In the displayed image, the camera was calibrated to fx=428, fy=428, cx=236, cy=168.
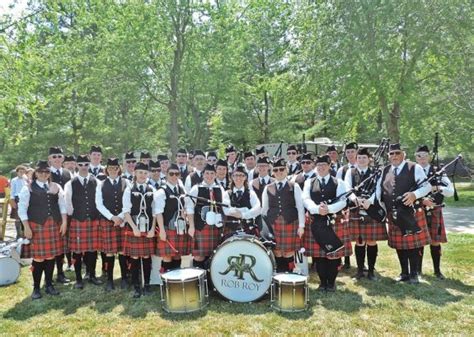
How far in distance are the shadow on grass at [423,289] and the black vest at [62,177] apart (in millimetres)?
4323

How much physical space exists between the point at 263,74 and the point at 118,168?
17035 mm

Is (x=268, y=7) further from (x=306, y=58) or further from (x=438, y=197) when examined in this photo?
(x=438, y=197)

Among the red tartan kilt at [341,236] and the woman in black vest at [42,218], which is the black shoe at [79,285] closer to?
the woman in black vest at [42,218]

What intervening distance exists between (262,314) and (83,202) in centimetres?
267

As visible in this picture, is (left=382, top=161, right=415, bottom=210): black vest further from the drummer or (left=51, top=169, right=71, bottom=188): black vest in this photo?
(left=51, top=169, right=71, bottom=188): black vest

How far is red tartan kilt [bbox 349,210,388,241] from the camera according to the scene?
221 inches

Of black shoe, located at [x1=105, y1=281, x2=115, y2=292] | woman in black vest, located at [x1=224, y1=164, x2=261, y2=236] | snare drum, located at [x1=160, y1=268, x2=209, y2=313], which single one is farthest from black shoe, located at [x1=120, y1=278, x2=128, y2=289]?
woman in black vest, located at [x1=224, y1=164, x2=261, y2=236]

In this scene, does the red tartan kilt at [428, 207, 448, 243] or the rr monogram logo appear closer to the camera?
the rr monogram logo

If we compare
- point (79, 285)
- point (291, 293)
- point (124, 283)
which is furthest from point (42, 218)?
point (291, 293)

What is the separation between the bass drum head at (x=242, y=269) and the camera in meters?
4.69

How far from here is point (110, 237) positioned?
5.41 meters

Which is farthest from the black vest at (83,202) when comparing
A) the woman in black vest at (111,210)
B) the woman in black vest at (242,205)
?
the woman in black vest at (242,205)

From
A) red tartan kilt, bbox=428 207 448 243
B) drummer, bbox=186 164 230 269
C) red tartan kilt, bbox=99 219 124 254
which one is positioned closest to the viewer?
drummer, bbox=186 164 230 269

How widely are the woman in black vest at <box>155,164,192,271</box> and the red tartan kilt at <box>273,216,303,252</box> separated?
3.54 feet
